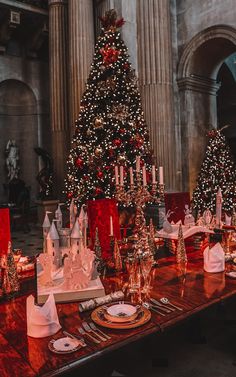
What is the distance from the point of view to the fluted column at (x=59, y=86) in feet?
31.7

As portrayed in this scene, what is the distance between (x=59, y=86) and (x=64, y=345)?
9246 mm

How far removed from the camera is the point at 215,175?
296 inches

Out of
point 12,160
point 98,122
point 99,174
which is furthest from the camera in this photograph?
point 12,160

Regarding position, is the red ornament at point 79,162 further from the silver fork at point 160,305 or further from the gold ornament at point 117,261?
the silver fork at point 160,305

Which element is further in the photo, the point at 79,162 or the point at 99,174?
the point at 79,162

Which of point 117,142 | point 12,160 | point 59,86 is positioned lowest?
point 117,142

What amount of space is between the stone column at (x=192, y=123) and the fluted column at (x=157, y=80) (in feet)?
2.62

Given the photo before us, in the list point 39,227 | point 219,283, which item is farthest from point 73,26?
point 219,283

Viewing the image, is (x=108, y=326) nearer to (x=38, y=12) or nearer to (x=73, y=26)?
(x=73, y=26)

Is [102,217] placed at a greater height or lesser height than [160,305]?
greater

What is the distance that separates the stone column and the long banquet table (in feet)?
21.0

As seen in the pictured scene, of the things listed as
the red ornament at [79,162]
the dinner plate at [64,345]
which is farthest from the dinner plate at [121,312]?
the red ornament at [79,162]

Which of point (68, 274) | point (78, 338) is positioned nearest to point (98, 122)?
point (68, 274)

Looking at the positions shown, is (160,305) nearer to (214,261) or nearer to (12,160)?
(214,261)
